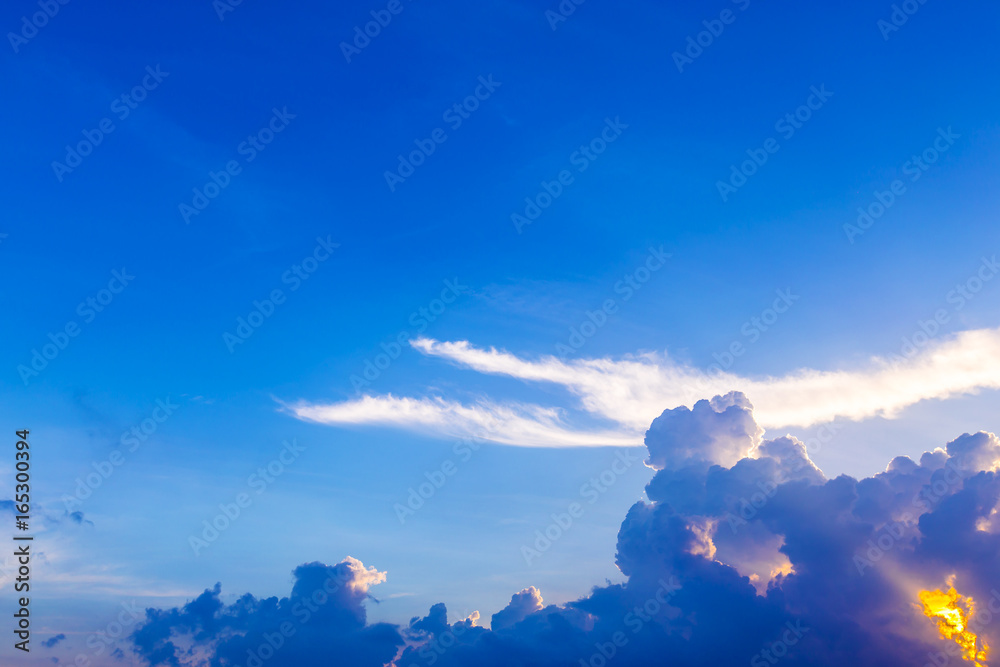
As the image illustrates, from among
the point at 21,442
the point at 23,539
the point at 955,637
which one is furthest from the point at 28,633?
the point at 955,637

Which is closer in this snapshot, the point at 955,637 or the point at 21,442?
the point at 955,637

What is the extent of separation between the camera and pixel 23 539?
86.6m

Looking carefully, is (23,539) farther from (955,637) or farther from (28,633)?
(955,637)

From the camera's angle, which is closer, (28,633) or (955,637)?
(955,637)

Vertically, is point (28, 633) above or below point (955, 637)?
below

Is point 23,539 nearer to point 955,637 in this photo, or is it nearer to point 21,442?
point 21,442

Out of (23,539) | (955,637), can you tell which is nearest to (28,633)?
(23,539)

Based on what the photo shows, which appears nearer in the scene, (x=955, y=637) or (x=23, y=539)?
(x=955, y=637)

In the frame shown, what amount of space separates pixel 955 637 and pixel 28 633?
4080 inches

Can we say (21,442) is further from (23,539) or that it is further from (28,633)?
(28,633)

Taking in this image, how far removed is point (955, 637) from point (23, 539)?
342 ft

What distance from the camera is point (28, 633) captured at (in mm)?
86125

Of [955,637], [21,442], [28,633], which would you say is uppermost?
[21,442]

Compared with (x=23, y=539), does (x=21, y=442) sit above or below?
above
